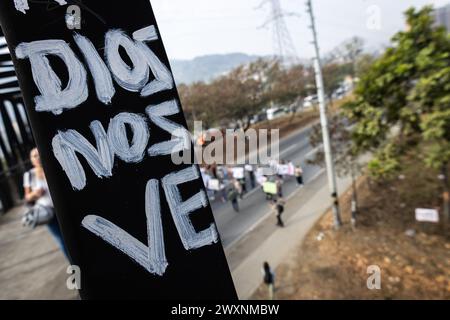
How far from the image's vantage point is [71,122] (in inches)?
35.6

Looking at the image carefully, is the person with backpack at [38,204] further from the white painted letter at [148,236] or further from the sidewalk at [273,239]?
the sidewalk at [273,239]

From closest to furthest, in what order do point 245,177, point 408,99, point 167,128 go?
point 167,128
point 408,99
point 245,177

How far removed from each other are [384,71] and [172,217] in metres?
6.95

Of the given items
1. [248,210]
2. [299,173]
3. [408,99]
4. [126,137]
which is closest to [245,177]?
[299,173]

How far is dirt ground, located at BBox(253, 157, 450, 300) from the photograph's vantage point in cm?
600

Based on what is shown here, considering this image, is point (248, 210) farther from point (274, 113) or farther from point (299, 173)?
point (274, 113)

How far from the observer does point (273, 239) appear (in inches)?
328

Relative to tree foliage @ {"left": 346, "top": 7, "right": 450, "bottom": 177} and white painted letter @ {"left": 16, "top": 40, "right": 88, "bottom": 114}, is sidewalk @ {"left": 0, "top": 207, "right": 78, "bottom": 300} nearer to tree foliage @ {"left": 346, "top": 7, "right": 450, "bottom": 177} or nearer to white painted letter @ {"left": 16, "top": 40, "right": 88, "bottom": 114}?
white painted letter @ {"left": 16, "top": 40, "right": 88, "bottom": 114}

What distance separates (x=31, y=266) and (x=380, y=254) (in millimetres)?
8478

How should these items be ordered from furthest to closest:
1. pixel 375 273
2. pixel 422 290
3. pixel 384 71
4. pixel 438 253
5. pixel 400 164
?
pixel 400 164
pixel 438 253
pixel 384 71
pixel 422 290
pixel 375 273

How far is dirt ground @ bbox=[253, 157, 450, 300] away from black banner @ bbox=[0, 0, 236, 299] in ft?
19.6

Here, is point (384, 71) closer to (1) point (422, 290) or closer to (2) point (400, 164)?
(2) point (400, 164)

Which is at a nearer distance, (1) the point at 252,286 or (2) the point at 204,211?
(2) the point at 204,211

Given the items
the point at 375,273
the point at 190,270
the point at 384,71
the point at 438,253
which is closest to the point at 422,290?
the point at 438,253
